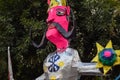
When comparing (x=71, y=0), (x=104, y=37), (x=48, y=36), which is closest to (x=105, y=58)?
(x=48, y=36)

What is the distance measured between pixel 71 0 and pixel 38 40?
1051 mm

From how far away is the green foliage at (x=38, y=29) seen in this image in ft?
29.8

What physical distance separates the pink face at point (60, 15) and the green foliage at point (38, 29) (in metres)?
1.09

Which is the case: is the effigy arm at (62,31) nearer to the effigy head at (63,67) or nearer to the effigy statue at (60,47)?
the effigy statue at (60,47)

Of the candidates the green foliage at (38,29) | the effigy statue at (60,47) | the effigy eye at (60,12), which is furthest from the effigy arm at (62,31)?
the green foliage at (38,29)

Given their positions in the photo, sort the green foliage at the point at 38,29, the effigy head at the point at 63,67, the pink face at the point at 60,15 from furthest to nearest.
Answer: the green foliage at the point at 38,29, the pink face at the point at 60,15, the effigy head at the point at 63,67

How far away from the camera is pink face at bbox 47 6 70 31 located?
311 inches

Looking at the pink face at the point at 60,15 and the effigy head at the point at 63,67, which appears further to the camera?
the pink face at the point at 60,15

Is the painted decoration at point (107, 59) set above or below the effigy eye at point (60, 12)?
below

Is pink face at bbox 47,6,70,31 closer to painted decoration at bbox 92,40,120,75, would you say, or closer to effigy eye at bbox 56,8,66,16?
effigy eye at bbox 56,8,66,16

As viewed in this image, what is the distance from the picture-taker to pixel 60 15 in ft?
26.0

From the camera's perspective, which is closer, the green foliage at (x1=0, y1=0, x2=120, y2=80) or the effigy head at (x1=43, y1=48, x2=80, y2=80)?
the effigy head at (x1=43, y1=48, x2=80, y2=80)

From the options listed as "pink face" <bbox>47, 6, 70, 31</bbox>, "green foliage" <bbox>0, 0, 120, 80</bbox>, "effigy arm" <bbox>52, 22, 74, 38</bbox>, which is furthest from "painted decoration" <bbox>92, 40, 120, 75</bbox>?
"green foliage" <bbox>0, 0, 120, 80</bbox>

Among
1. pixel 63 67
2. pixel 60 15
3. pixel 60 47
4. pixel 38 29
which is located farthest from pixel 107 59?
pixel 38 29
